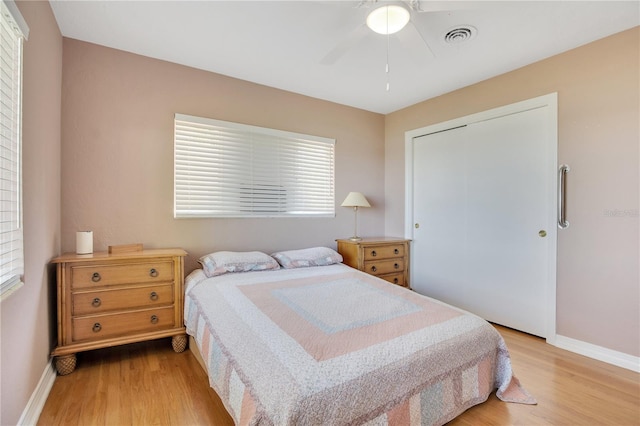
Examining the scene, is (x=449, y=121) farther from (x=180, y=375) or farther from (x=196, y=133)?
(x=180, y=375)

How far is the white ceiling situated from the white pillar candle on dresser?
1507 millimetres

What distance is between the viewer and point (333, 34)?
7.07 feet

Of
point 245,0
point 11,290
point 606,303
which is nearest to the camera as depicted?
point 11,290

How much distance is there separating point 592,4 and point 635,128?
0.93 m

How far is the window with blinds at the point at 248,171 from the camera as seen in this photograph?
106 inches

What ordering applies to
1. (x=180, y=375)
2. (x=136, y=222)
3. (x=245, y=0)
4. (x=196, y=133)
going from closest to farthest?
(x=245, y=0) → (x=180, y=375) → (x=136, y=222) → (x=196, y=133)

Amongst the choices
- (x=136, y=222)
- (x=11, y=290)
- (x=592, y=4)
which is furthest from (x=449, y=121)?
(x=11, y=290)

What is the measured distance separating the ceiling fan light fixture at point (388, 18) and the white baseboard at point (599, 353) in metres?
2.73

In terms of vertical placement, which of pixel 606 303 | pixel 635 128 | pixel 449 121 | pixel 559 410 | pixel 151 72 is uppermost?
pixel 151 72

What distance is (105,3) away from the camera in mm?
1869

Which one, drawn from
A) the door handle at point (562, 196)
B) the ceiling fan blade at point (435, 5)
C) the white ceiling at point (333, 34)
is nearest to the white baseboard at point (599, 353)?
the door handle at point (562, 196)

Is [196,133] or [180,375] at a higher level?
[196,133]

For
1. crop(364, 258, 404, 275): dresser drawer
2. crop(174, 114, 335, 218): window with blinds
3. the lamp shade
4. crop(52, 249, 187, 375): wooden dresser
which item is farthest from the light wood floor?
the lamp shade

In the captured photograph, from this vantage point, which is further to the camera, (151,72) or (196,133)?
(196,133)
